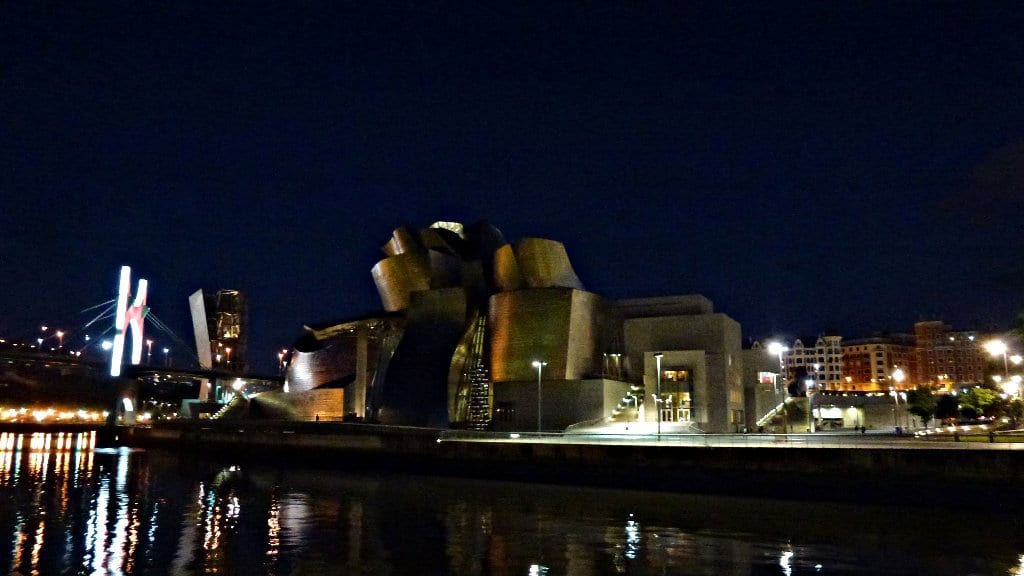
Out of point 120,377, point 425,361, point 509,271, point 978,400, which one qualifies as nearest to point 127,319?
point 120,377

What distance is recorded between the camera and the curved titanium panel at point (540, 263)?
53.9 meters

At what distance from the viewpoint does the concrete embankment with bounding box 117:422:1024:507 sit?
22250 mm

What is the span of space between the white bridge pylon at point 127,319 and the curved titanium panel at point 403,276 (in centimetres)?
3732

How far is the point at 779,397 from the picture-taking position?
2459 inches

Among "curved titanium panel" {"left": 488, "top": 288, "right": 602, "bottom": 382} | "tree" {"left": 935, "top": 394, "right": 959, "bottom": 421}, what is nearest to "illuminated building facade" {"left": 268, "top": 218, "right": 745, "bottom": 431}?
"curved titanium panel" {"left": 488, "top": 288, "right": 602, "bottom": 382}

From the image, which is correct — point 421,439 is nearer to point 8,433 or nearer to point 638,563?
point 638,563

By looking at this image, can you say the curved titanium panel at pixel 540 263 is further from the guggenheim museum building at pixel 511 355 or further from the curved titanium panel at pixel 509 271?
the curved titanium panel at pixel 509 271

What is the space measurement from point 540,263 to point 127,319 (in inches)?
2192

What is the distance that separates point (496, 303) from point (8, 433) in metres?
77.4

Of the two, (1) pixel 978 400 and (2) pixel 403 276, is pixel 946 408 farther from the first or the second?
(2) pixel 403 276

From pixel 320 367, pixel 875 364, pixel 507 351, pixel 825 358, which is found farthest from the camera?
pixel 825 358

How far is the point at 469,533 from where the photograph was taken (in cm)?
1627

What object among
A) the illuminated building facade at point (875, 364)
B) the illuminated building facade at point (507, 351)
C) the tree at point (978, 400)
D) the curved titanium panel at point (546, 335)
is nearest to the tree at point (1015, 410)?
the tree at point (978, 400)

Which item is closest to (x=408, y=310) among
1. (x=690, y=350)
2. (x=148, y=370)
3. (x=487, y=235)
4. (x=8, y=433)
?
(x=487, y=235)
